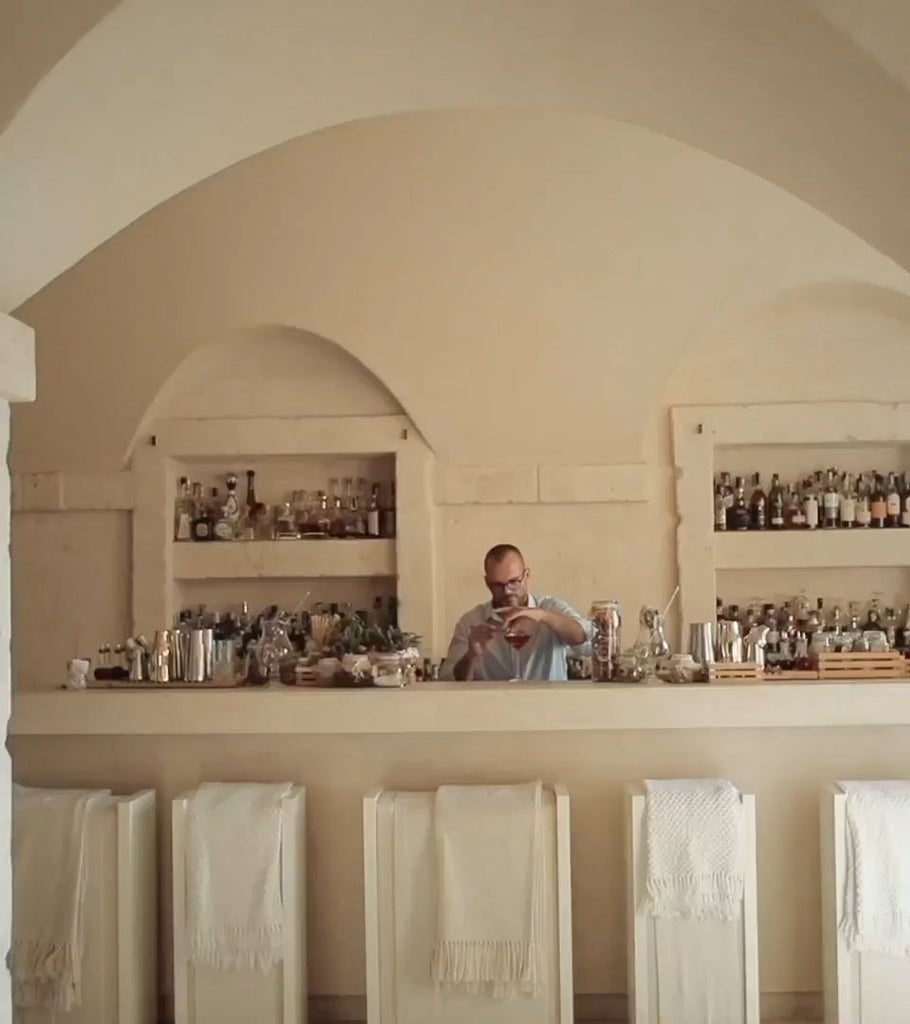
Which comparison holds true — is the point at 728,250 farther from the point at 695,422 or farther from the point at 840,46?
the point at 840,46

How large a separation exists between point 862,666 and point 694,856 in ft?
2.32

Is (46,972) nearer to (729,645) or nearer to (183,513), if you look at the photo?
(729,645)

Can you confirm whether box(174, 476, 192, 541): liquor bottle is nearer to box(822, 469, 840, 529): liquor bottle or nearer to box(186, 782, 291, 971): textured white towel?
box(186, 782, 291, 971): textured white towel

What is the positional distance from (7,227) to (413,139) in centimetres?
233

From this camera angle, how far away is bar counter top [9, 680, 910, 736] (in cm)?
296

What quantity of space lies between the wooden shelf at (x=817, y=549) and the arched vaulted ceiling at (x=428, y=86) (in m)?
2.88

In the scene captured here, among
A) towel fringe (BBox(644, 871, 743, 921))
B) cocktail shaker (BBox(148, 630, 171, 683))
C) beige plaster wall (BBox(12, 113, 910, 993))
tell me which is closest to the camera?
towel fringe (BBox(644, 871, 743, 921))

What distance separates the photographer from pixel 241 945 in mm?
2832

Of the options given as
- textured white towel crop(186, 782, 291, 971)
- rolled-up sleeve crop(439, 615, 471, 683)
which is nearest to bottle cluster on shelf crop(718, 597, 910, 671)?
rolled-up sleeve crop(439, 615, 471, 683)

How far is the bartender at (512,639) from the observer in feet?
11.9

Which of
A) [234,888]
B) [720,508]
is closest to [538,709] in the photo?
[234,888]

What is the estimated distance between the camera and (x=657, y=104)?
7.55 feet

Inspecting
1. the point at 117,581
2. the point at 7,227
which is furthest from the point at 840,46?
the point at 117,581

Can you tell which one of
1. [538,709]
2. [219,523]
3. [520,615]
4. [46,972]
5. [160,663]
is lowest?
[46,972]
